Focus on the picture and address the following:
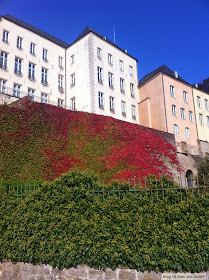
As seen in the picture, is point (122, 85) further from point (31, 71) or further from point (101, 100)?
point (31, 71)

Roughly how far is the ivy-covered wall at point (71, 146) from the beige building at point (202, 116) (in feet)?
47.4

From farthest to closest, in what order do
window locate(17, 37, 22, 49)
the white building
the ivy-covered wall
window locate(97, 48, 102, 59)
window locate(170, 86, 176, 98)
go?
window locate(170, 86, 176, 98) < window locate(97, 48, 102, 59) < window locate(17, 37, 22, 49) < the white building < the ivy-covered wall

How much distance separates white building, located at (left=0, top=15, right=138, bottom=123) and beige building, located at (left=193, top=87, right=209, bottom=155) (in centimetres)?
936

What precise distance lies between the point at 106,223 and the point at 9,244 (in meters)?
2.90

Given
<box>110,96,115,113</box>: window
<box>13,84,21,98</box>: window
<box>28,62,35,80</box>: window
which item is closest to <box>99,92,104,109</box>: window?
<box>110,96,115,113</box>: window

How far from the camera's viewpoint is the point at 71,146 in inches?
742

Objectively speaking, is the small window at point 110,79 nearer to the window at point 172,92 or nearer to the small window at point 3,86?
the window at point 172,92

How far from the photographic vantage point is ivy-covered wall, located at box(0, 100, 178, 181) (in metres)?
16.0

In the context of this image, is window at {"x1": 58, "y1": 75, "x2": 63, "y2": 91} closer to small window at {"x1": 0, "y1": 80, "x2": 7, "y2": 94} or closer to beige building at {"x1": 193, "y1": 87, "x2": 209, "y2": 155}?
small window at {"x1": 0, "y1": 80, "x2": 7, "y2": 94}

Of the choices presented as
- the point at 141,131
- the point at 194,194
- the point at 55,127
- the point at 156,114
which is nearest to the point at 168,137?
the point at 141,131

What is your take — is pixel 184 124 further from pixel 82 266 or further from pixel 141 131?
pixel 82 266

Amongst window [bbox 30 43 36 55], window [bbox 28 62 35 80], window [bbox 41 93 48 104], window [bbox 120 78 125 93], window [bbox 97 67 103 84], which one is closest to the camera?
window [bbox 28 62 35 80]

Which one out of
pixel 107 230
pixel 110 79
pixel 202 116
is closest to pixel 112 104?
pixel 110 79

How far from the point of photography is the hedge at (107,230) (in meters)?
5.74
